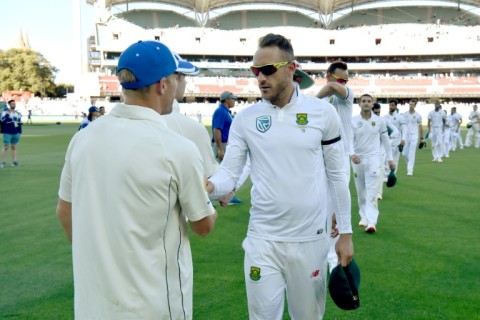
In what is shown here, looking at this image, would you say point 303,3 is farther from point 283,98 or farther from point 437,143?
point 283,98

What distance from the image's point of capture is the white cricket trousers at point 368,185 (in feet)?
24.1

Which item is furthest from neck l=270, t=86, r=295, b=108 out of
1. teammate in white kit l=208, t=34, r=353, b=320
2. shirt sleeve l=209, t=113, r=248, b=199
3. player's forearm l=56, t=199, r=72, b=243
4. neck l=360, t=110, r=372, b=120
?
neck l=360, t=110, r=372, b=120

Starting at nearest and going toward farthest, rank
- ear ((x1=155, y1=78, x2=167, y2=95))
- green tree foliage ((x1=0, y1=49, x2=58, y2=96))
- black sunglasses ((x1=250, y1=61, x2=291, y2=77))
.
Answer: ear ((x1=155, y1=78, x2=167, y2=95)) → black sunglasses ((x1=250, y1=61, x2=291, y2=77)) → green tree foliage ((x1=0, y1=49, x2=58, y2=96))

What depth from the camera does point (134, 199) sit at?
188cm

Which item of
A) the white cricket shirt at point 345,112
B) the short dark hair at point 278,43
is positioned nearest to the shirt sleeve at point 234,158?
the short dark hair at point 278,43

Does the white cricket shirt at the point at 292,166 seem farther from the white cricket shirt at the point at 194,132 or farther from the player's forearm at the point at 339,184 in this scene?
the white cricket shirt at the point at 194,132

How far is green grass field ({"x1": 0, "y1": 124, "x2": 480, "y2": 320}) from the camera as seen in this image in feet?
14.6

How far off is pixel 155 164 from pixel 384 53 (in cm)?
7532

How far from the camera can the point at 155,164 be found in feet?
6.08

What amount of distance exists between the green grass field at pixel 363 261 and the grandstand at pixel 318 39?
55.9 meters

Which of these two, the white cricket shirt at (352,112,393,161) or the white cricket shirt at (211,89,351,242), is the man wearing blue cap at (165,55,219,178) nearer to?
the white cricket shirt at (211,89,351,242)

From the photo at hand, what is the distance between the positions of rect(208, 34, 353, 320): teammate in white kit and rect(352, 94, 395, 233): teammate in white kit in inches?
173

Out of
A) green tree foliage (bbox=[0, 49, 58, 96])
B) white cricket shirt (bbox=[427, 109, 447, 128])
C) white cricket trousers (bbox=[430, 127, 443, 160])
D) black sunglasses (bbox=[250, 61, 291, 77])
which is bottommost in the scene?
white cricket trousers (bbox=[430, 127, 443, 160])

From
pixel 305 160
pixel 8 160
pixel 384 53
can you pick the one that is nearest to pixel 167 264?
pixel 305 160
